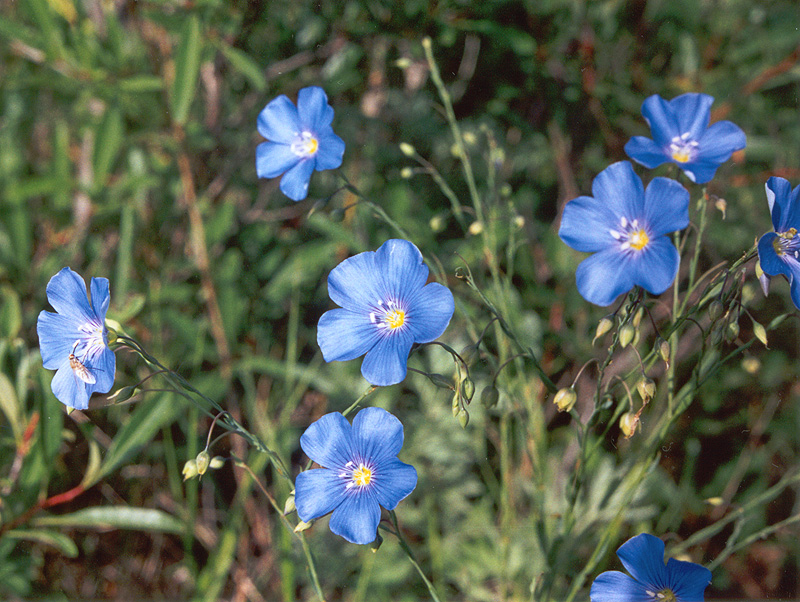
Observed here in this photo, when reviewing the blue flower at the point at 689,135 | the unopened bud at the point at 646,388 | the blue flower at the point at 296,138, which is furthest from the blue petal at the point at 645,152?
the blue flower at the point at 296,138

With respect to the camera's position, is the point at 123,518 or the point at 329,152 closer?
the point at 329,152

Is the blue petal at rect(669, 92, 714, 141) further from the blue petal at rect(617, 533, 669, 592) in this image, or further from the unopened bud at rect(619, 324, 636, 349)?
the blue petal at rect(617, 533, 669, 592)

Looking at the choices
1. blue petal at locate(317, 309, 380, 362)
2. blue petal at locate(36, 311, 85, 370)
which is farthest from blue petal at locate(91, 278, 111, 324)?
blue petal at locate(317, 309, 380, 362)

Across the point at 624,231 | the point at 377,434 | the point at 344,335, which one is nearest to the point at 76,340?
the point at 344,335

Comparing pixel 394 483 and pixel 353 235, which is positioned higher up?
pixel 394 483

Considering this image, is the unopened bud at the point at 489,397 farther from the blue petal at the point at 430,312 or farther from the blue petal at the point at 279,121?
the blue petal at the point at 279,121

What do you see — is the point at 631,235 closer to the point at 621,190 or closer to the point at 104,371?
the point at 621,190

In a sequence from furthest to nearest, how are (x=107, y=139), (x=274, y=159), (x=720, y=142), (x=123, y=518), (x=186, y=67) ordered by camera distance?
(x=107, y=139) → (x=186, y=67) → (x=123, y=518) → (x=274, y=159) → (x=720, y=142)

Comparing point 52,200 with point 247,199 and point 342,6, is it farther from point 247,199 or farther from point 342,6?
point 342,6
